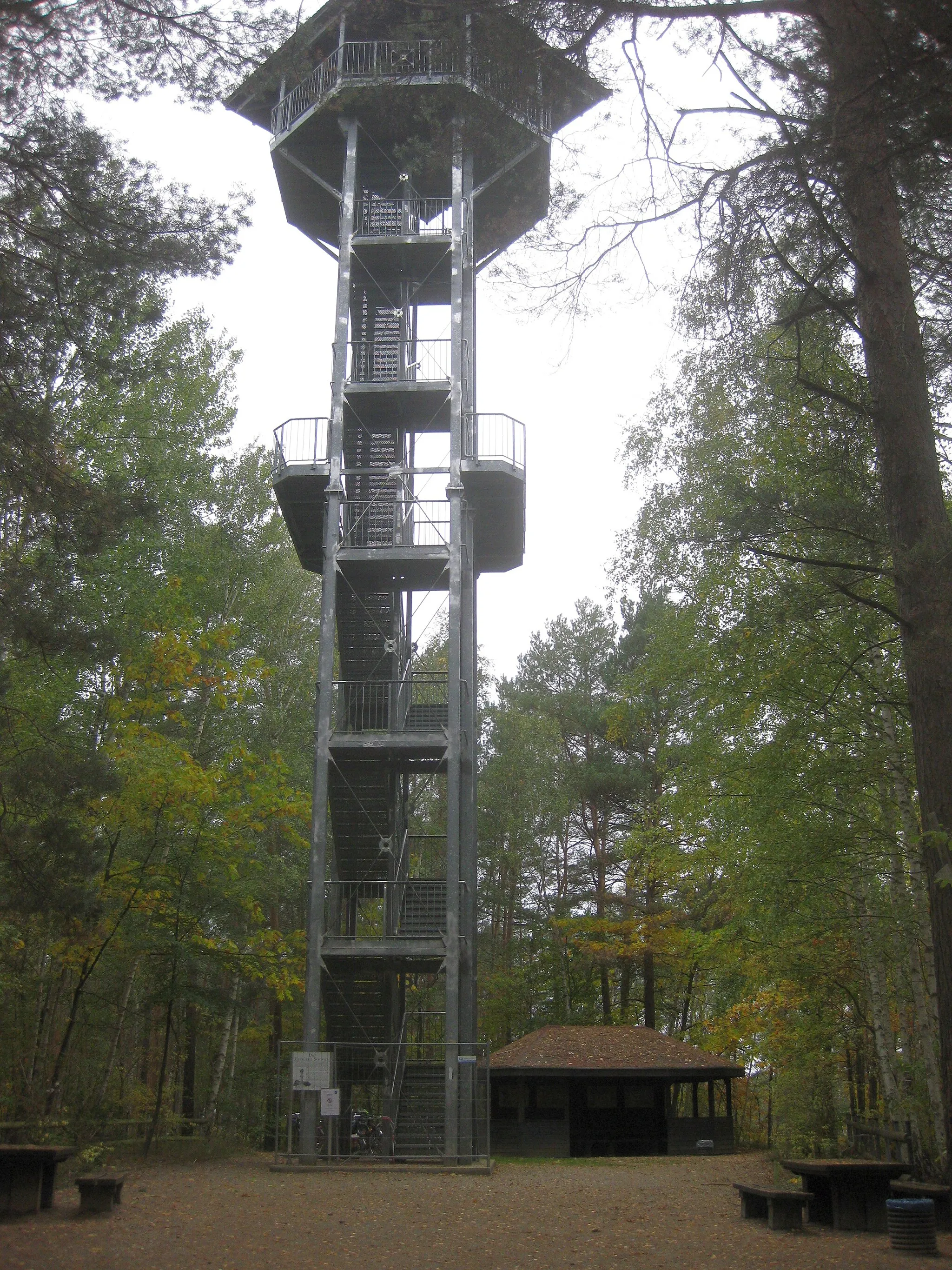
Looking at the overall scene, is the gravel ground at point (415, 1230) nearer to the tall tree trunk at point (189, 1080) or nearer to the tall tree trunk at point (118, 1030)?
the tall tree trunk at point (118, 1030)

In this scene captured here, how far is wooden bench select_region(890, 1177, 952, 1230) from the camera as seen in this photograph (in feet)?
29.3

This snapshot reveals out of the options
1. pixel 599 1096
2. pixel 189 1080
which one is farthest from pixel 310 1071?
pixel 189 1080

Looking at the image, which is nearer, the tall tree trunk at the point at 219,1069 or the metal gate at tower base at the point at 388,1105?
the metal gate at tower base at the point at 388,1105

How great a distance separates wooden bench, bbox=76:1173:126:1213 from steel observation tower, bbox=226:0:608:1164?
479cm

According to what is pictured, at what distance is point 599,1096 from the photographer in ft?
73.9

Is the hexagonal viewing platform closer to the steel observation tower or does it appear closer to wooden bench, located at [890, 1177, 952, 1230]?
the steel observation tower

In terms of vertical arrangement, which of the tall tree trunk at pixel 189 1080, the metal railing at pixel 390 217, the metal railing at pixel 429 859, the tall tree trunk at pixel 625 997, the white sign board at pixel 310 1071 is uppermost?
the metal railing at pixel 390 217

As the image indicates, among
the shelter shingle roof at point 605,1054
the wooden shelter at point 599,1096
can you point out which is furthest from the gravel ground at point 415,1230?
the wooden shelter at point 599,1096

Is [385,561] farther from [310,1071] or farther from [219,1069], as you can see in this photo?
[219,1069]

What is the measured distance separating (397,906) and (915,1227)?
1031 centimetres

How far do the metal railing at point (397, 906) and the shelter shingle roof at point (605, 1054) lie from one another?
207 inches

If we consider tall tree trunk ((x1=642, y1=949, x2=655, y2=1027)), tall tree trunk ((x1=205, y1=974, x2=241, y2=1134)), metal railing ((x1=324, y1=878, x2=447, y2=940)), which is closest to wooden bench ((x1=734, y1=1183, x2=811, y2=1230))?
metal railing ((x1=324, y1=878, x2=447, y2=940))

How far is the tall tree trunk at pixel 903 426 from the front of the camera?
7152 millimetres

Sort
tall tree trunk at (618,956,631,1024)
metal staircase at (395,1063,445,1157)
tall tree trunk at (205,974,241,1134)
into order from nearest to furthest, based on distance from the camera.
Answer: metal staircase at (395,1063,445,1157) → tall tree trunk at (205,974,241,1134) → tall tree trunk at (618,956,631,1024)
